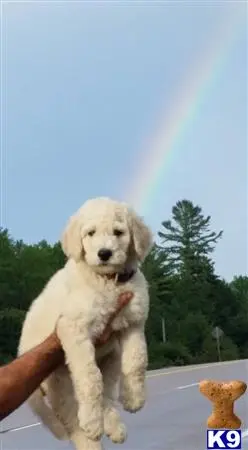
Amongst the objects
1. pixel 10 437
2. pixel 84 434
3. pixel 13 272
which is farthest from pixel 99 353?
pixel 13 272

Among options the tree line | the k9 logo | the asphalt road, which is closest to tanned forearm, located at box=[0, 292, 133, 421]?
the k9 logo

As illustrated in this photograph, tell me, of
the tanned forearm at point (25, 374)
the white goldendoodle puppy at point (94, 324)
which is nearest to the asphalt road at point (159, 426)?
the white goldendoodle puppy at point (94, 324)

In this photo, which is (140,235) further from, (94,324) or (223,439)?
(223,439)

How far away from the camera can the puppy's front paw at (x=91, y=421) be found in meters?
1.92

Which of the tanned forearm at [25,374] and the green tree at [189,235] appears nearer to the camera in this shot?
the tanned forearm at [25,374]

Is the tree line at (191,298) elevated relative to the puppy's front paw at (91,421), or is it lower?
elevated

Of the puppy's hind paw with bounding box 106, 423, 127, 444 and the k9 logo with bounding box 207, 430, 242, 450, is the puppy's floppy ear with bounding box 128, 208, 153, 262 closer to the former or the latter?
the puppy's hind paw with bounding box 106, 423, 127, 444

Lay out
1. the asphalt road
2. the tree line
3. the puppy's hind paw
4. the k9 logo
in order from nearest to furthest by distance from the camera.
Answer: the puppy's hind paw → the k9 logo → the asphalt road → the tree line

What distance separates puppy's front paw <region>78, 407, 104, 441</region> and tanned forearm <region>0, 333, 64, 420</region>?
14 cm

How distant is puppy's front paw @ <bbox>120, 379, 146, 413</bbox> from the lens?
6.59 feet

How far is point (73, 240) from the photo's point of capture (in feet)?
6.81

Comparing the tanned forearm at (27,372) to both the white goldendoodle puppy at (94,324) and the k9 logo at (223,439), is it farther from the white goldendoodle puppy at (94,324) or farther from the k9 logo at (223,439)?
the k9 logo at (223,439)

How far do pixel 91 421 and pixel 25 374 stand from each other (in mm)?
199

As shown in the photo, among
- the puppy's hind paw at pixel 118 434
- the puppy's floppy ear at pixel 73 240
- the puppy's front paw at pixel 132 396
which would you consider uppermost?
the puppy's floppy ear at pixel 73 240
